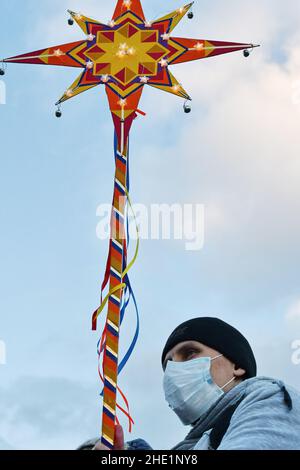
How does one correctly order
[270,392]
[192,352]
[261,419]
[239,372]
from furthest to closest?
[192,352] → [239,372] → [270,392] → [261,419]

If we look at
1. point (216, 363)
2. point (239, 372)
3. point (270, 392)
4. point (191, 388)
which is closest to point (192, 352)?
point (216, 363)

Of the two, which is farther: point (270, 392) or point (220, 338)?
point (220, 338)

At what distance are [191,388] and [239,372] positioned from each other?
19.0 inches

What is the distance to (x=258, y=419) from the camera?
13.3 feet

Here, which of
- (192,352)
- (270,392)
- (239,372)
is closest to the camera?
(270,392)

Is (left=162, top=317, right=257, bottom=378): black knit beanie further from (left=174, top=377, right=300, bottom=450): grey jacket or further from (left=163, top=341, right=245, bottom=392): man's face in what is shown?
(left=174, top=377, right=300, bottom=450): grey jacket

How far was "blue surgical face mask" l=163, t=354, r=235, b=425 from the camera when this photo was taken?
18.6 feet

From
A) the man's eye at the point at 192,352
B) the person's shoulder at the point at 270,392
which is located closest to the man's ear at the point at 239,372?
the man's eye at the point at 192,352

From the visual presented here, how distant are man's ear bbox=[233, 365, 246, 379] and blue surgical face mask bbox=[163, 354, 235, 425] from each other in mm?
70

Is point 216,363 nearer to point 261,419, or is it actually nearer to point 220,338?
point 220,338

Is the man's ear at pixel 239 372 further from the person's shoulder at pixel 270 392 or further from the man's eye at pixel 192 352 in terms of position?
the person's shoulder at pixel 270 392
